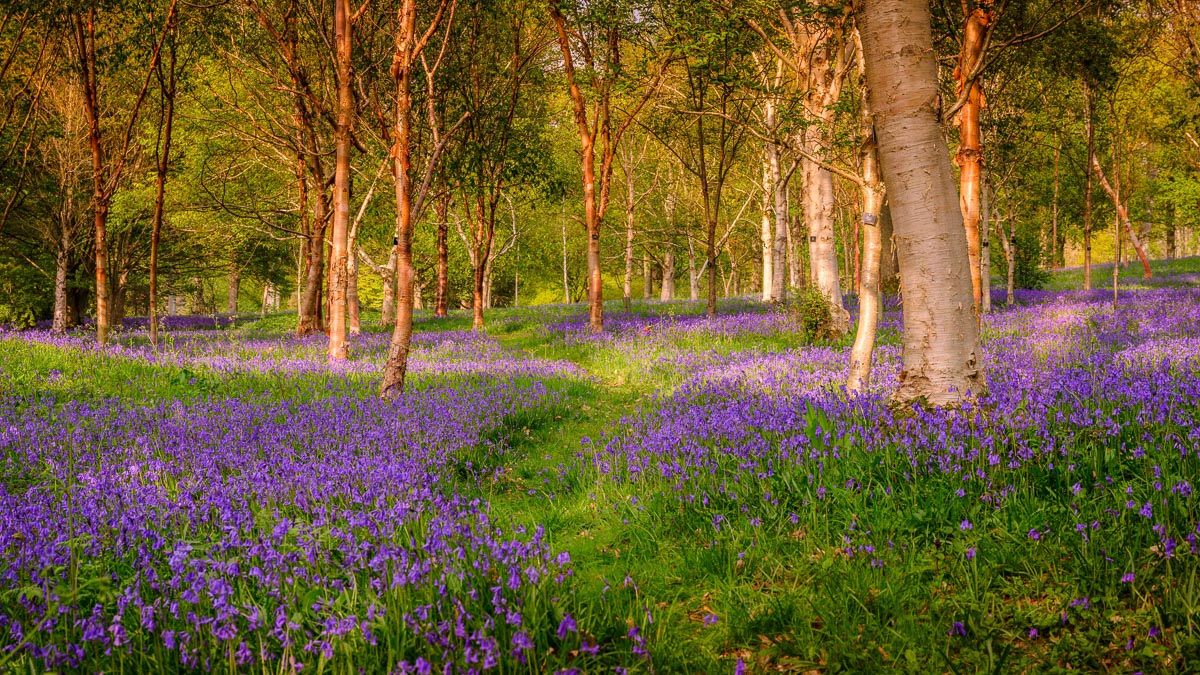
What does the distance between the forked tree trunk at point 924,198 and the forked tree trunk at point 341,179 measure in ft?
28.5

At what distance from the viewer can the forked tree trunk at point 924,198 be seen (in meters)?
5.00

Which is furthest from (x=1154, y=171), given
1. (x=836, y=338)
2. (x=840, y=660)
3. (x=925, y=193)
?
(x=840, y=660)

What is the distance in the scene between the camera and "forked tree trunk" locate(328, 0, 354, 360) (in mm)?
10430

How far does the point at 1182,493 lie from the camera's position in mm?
3215

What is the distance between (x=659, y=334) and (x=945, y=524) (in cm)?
1126

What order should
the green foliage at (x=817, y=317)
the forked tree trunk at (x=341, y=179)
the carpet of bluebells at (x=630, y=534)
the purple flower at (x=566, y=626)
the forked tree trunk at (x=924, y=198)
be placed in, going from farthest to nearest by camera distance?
the green foliage at (x=817, y=317)
the forked tree trunk at (x=341, y=179)
the forked tree trunk at (x=924, y=198)
the carpet of bluebells at (x=630, y=534)
the purple flower at (x=566, y=626)

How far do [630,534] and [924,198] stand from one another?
3.63 meters

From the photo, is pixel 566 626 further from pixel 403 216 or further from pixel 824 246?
pixel 824 246

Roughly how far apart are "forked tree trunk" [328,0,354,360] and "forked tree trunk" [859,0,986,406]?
8693mm

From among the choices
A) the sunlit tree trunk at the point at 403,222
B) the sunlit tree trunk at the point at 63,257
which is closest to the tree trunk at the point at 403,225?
the sunlit tree trunk at the point at 403,222

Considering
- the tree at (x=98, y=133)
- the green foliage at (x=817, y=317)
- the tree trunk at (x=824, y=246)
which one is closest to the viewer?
the tree at (x=98, y=133)

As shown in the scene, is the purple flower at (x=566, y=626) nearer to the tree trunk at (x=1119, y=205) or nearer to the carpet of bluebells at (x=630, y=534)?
the carpet of bluebells at (x=630, y=534)

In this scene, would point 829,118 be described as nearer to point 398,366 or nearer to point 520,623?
point 398,366

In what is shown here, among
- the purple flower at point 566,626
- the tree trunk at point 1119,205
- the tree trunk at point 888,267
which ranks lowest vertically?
the purple flower at point 566,626
